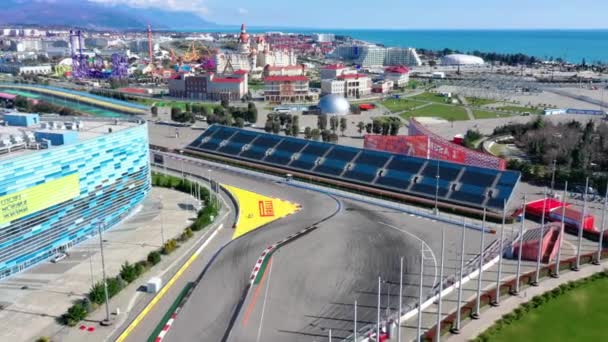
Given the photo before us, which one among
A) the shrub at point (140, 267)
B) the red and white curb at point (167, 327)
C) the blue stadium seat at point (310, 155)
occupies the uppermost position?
the blue stadium seat at point (310, 155)

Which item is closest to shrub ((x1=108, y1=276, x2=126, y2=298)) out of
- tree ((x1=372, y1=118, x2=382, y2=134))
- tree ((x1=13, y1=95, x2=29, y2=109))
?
tree ((x1=372, y1=118, x2=382, y2=134))

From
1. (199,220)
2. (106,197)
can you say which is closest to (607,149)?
(199,220)

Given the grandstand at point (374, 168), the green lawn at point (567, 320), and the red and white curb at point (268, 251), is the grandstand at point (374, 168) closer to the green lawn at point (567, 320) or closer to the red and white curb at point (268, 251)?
the green lawn at point (567, 320)

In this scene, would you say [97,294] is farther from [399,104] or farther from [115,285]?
[399,104]

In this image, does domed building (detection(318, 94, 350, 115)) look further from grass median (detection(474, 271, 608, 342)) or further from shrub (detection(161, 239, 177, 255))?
grass median (detection(474, 271, 608, 342))

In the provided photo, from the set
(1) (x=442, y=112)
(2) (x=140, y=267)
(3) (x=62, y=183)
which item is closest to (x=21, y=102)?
(3) (x=62, y=183)

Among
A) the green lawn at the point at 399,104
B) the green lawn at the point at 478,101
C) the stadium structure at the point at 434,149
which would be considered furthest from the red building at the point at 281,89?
the stadium structure at the point at 434,149
